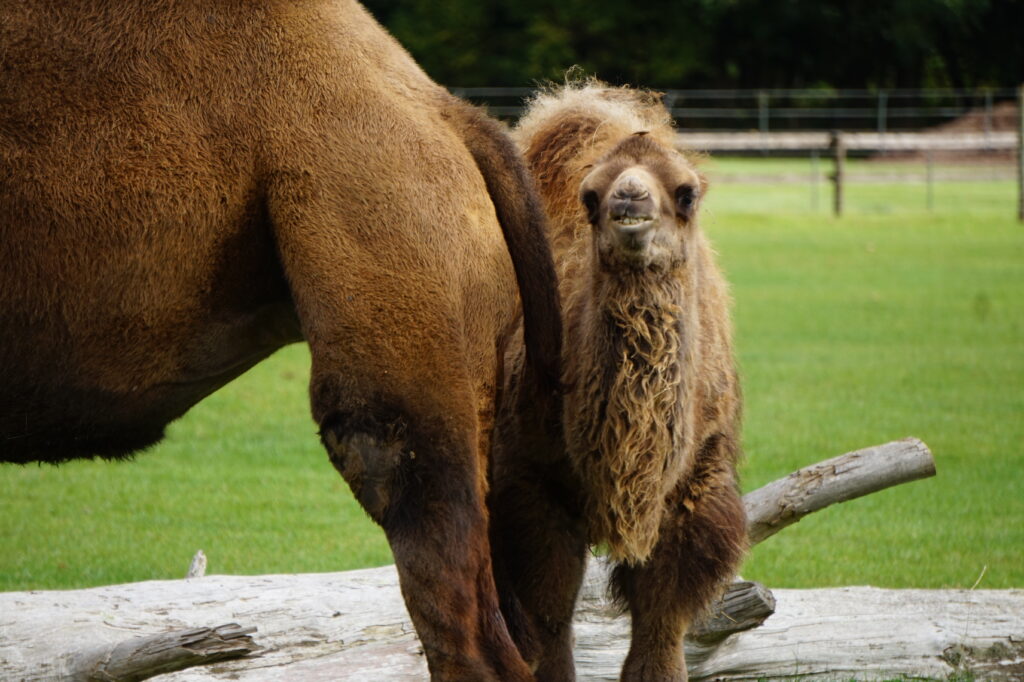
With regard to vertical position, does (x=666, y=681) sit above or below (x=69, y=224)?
below

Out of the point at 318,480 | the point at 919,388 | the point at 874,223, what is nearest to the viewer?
the point at 318,480

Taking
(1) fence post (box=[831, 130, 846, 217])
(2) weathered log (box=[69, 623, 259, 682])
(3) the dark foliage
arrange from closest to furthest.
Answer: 1. (2) weathered log (box=[69, 623, 259, 682])
2. (1) fence post (box=[831, 130, 846, 217])
3. (3) the dark foliage

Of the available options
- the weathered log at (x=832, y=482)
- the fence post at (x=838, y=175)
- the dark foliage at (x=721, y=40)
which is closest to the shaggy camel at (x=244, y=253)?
the weathered log at (x=832, y=482)

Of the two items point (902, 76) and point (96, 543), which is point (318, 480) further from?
point (902, 76)

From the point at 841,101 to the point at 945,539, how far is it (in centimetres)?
4468

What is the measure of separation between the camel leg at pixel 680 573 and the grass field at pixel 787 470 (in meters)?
1.48

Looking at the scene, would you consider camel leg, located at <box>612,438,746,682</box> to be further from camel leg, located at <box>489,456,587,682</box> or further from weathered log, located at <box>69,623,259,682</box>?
weathered log, located at <box>69,623,259,682</box>

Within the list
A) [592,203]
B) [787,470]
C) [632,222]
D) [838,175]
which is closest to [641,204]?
[632,222]

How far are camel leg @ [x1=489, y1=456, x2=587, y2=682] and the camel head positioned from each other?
0.80 metres

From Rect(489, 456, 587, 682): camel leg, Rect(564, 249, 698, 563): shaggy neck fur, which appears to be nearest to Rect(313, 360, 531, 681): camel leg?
Rect(564, 249, 698, 563): shaggy neck fur

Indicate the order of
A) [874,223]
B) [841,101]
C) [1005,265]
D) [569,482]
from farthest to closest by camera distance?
[841,101]
[874,223]
[1005,265]
[569,482]

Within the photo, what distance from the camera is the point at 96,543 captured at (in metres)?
7.59

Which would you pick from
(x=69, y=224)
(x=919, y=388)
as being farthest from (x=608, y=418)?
(x=919, y=388)

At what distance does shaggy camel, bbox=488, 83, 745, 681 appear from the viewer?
4.07 metres
